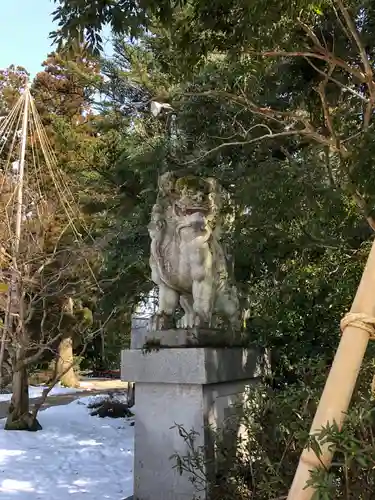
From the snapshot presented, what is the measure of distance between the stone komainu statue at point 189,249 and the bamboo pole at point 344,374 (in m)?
2.79

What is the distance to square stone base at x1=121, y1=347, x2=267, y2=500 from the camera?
3.98 m

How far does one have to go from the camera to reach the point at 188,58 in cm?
449

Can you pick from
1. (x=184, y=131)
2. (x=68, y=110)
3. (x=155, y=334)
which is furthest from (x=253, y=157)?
(x=68, y=110)

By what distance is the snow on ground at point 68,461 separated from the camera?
5148mm

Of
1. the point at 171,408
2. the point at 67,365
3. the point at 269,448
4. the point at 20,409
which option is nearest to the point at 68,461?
the point at 20,409

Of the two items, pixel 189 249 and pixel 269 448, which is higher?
pixel 189 249

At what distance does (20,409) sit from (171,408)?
18.5 feet

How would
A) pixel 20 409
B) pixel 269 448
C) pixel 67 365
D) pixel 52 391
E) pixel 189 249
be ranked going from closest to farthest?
pixel 269 448 < pixel 189 249 < pixel 20 409 < pixel 67 365 < pixel 52 391

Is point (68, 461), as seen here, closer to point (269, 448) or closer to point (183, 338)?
point (183, 338)

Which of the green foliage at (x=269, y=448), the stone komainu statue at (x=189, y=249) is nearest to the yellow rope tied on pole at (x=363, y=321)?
the green foliage at (x=269, y=448)

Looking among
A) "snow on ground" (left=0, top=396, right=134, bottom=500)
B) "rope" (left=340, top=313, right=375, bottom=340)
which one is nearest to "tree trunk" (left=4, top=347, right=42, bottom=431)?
"snow on ground" (left=0, top=396, right=134, bottom=500)

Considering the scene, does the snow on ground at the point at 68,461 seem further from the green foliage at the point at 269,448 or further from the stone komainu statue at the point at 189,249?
the stone komainu statue at the point at 189,249

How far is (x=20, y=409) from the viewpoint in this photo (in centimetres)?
888

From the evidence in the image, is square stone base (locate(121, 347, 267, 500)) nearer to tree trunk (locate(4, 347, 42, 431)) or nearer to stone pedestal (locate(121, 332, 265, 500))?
stone pedestal (locate(121, 332, 265, 500))
